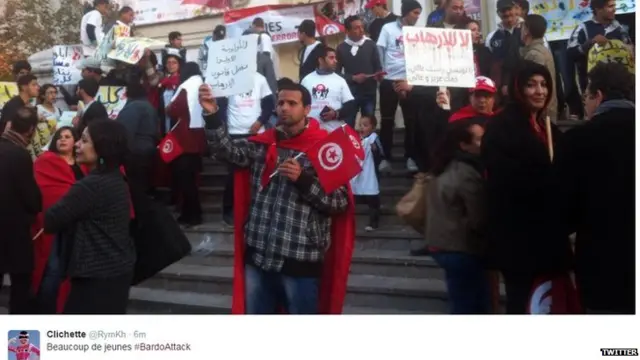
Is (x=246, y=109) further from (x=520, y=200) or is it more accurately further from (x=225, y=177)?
(x=520, y=200)

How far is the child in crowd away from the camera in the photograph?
13.3 ft

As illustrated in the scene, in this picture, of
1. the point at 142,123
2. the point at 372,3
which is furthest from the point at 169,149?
the point at 372,3

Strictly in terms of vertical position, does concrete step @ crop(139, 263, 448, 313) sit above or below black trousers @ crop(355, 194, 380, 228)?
below

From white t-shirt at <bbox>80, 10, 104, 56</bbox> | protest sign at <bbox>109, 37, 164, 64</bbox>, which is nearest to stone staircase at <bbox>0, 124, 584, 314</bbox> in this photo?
protest sign at <bbox>109, 37, 164, 64</bbox>

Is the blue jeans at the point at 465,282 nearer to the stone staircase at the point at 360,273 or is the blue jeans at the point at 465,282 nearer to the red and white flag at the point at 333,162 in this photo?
the stone staircase at the point at 360,273

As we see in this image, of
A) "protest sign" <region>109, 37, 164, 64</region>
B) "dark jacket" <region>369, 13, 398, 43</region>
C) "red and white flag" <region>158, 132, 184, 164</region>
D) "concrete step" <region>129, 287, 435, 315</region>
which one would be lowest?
"concrete step" <region>129, 287, 435, 315</region>

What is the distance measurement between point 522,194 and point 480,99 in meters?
0.58

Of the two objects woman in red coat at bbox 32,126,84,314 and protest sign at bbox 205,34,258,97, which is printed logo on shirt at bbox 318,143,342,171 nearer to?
protest sign at bbox 205,34,258,97

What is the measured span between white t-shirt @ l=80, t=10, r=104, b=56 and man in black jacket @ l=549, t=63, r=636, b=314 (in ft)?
7.34

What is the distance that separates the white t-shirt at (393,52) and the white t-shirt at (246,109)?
0.78 meters

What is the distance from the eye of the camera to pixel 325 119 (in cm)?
431

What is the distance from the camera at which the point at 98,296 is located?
3.42 m

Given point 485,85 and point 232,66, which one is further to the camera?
point 232,66

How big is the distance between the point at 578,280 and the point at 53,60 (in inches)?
104
